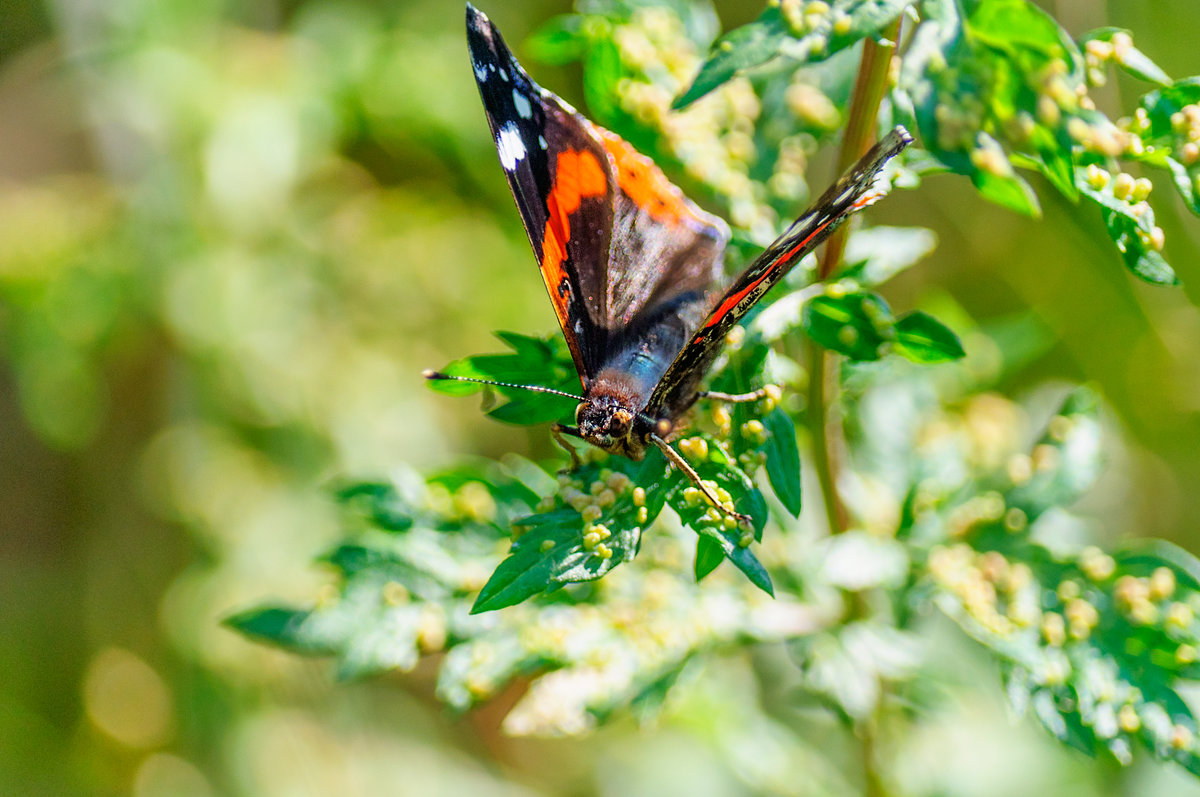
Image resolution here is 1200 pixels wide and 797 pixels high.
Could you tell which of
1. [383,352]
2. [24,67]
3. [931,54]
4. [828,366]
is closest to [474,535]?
[828,366]

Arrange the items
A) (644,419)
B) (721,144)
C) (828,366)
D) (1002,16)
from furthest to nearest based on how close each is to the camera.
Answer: (721,144) < (828,366) < (644,419) < (1002,16)

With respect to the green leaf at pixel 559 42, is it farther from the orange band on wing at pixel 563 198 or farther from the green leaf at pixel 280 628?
the green leaf at pixel 280 628

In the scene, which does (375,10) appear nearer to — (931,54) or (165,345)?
(165,345)

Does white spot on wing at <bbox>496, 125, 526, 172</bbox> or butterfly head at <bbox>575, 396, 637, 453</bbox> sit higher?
white spot on wing at <bbox>496, 125, 526, 172</bbox>

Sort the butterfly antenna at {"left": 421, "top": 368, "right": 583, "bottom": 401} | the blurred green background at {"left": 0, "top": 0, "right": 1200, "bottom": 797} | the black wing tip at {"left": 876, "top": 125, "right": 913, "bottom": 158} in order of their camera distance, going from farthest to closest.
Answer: the blurred green background at {"left": 0, "top": 0, "right": 1200, "bottom": 797}
the butterfly antenna at {"left": 421, "top": 368, "right": 583, "bottom": 401}
the black wing tip at {"left": 876, "top": 125, "right": 913, "bottom": 158}


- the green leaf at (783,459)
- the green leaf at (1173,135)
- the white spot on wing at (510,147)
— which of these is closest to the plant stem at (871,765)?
the green leaf at (783,459)

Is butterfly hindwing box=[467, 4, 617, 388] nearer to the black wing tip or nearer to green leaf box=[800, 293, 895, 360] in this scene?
green leaf box=[800, 293, 895, 360]

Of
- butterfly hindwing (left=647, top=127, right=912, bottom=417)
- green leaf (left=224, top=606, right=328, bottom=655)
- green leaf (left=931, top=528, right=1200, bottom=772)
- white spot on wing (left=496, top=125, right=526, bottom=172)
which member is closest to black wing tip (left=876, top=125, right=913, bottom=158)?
butterfly hindwing (left=647, top=127, right=912, bottom=417)
